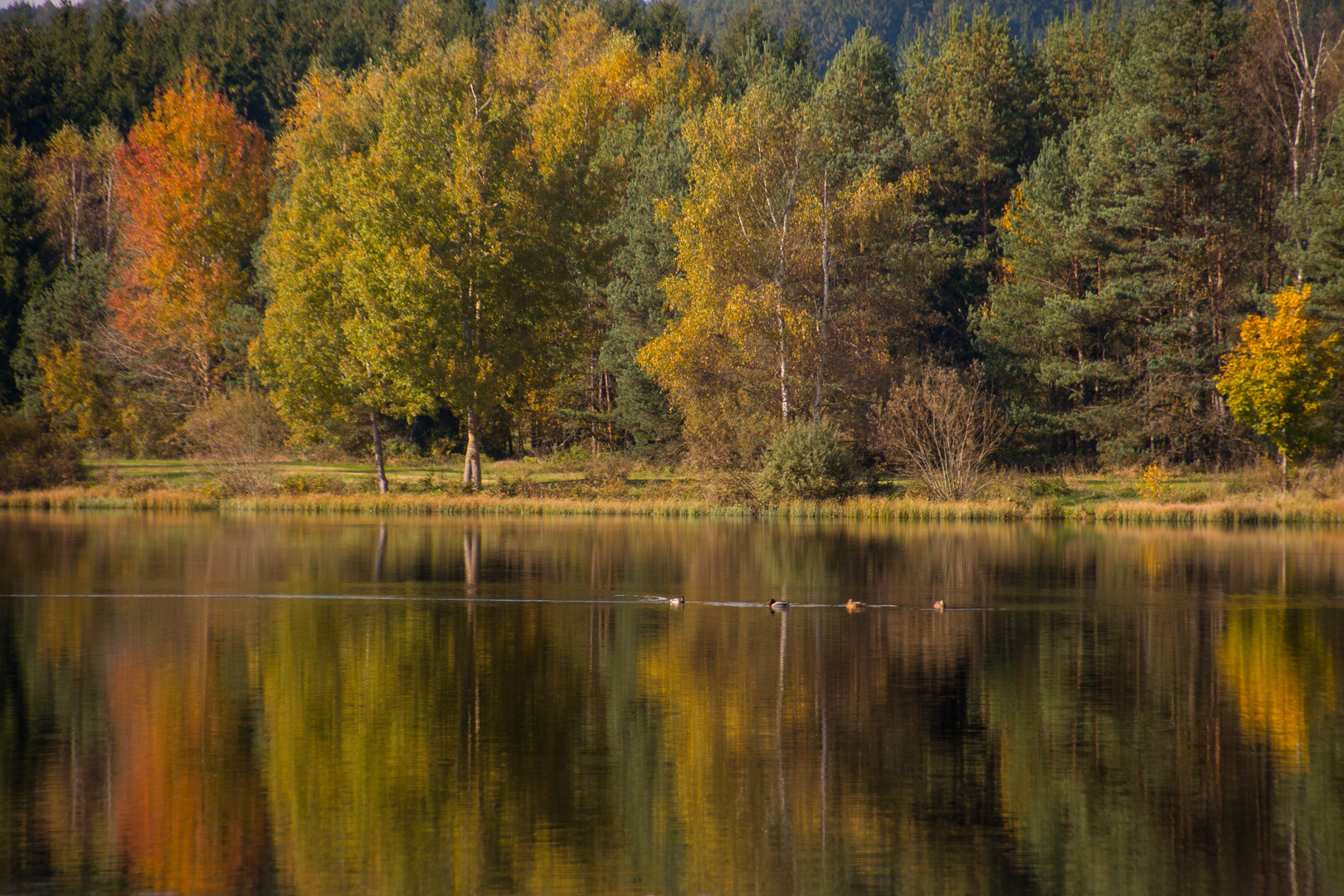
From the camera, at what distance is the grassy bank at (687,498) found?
152 ft

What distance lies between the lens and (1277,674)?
18.5m

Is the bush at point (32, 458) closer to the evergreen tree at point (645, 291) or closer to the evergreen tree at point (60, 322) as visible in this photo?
the evergreen tree at point (60, 322)

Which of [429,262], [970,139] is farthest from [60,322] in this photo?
[970,139]

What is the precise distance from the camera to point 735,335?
51031 millimetres

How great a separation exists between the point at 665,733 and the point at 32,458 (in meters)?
→ 46.2

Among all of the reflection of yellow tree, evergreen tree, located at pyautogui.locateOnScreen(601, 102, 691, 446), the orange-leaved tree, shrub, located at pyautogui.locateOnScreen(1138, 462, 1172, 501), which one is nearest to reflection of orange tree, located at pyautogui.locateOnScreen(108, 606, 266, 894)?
Result: the reflection of yellow tree

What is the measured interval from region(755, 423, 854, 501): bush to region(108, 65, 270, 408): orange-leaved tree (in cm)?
3045

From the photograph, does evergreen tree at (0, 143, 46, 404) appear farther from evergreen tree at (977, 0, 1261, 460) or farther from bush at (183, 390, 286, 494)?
evergreen tree at (977, 0, 1261, 460)

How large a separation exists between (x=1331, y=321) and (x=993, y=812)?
44.6 meters

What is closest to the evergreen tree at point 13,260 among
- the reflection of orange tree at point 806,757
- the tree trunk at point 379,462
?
the tree trunk at point 379,462

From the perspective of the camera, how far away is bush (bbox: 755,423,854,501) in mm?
46875

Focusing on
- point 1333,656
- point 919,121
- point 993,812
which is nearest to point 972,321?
point 919,121

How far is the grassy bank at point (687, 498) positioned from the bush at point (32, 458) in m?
1.12

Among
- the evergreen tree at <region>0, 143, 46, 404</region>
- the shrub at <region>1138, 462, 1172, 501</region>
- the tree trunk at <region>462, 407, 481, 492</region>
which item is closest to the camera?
the shrub at <region>1138, 462, 1172, 501</region>
